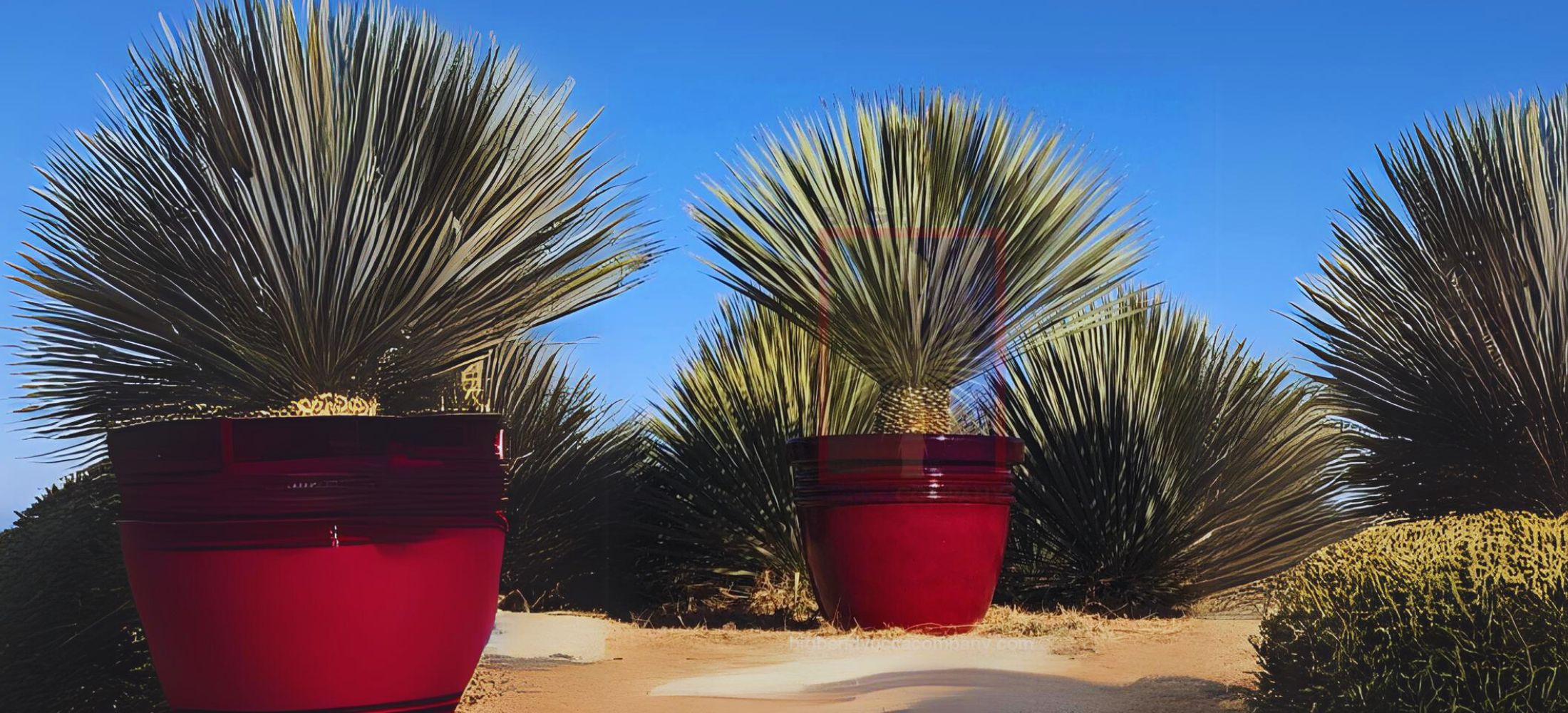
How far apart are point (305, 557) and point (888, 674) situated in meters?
1.96

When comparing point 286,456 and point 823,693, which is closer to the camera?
point 286,456

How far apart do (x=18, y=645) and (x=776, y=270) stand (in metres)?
3.32

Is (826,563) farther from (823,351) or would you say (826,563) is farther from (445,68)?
(445,68)

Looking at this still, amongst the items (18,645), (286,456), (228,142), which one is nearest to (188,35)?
(228,142)

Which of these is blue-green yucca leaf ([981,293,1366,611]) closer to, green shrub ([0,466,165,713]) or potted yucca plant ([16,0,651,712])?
potted yucca plant ([16,0,651,712])

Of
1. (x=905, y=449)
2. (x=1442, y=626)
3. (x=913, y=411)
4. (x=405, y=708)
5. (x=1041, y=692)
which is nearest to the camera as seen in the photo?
(x=1442, y=626)

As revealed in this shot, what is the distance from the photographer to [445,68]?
4.20m

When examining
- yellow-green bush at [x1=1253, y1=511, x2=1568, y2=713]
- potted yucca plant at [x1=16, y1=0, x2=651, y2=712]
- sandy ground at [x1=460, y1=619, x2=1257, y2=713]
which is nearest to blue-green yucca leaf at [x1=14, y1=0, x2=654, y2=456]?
potted yucca plant at [x1=16, y1=0, x2=651, y2=712]

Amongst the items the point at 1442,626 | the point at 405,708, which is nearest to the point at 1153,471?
the point at 1442,626

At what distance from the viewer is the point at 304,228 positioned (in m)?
3.83

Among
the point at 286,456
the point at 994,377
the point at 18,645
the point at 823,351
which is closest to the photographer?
the point at 286,456

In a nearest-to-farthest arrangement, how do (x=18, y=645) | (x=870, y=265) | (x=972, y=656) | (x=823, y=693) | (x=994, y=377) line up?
(x=823, y=693), (x=18, y=645), (x=972, y=656), (x=870, y=265), (x=994, y=377)

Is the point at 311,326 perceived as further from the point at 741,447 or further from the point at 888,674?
the point at 741,447

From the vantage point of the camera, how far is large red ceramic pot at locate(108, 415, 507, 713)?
359 centimetres
